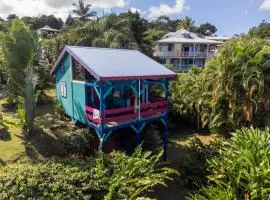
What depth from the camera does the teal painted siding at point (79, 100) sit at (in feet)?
53.6

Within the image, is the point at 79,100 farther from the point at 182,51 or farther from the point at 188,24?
the point at 188,24

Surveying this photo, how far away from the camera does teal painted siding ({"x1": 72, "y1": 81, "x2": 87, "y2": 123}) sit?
16344 millimetres

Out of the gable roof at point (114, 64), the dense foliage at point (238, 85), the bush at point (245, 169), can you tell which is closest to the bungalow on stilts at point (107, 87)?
the gable roof at point (114, 64)

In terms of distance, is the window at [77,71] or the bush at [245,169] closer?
the bush at [245,169]

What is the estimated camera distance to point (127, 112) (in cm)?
1642

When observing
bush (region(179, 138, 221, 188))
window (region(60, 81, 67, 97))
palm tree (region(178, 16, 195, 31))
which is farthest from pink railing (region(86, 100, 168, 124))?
palm tree (region(178, 16, 195, 31))

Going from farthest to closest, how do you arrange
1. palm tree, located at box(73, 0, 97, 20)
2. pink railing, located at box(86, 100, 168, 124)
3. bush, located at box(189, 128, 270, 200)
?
palm tree, located at box(73, 0, 97, 20)
pink railing, located at box(86, 100, 168, 124)
bush, located at box(189, 128, 270, 200)

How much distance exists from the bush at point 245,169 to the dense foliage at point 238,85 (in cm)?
484

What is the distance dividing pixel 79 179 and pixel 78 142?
5.01 m

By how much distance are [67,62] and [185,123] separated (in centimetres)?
1184

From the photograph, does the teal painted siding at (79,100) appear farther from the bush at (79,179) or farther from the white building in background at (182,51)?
the white building in background at (182,51)

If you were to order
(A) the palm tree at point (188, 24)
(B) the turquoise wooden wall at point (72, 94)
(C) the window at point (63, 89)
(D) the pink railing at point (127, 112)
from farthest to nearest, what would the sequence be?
(A) the palm tree at point (188, 24), (C) the window at point (63, 89), (B) the turquoise wooden wall at point (72, 94), (D) the pink railing at point (127, 112)

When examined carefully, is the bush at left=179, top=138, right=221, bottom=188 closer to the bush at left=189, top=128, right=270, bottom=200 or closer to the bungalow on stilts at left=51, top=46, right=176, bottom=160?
the bush at left=189, top=128, right=270, bottom=200

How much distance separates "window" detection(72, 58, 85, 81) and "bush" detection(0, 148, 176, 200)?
6033 millimetres
